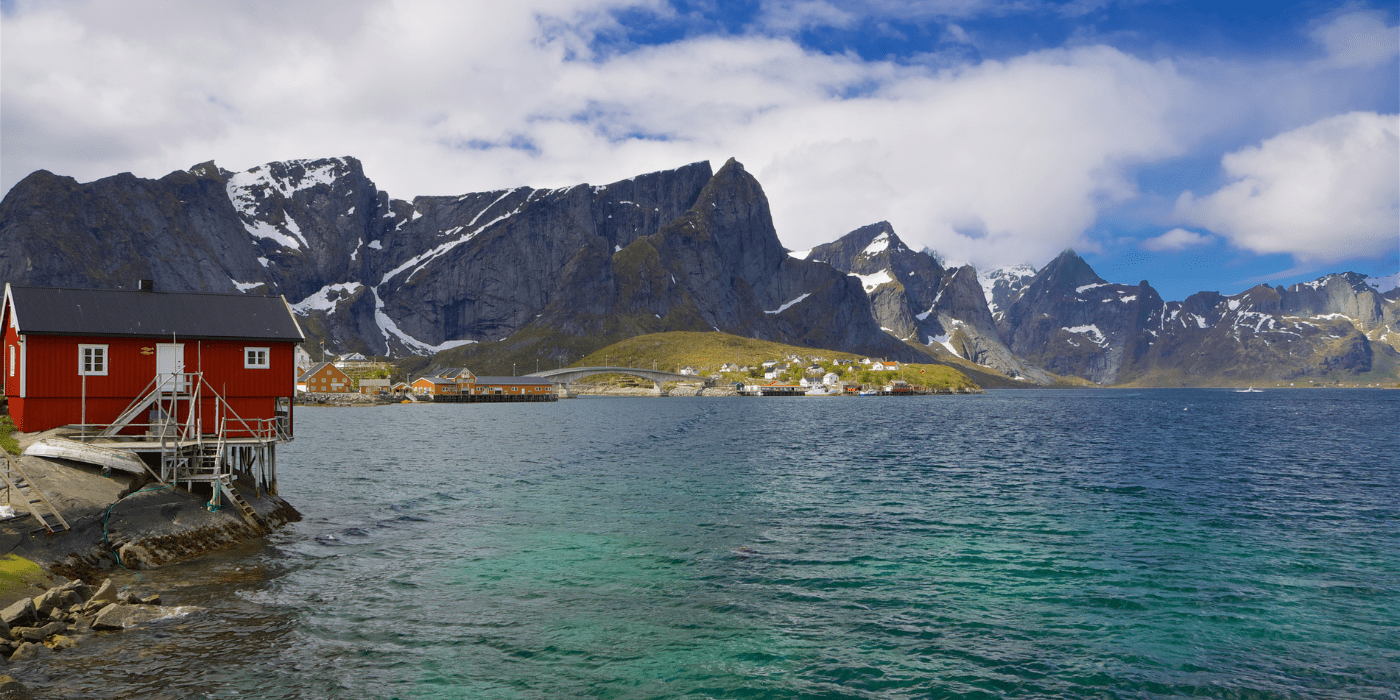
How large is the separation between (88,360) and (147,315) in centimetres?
333

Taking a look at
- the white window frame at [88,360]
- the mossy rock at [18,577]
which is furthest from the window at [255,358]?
the mossy rock at [18,577]

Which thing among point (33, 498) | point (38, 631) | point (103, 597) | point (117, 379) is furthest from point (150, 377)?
point (38, 631)

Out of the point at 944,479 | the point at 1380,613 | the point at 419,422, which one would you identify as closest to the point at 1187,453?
the point at 944,479

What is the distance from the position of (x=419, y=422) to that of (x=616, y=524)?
106172 millimetres

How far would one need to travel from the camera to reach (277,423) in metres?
40.1

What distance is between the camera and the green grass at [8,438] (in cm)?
3250

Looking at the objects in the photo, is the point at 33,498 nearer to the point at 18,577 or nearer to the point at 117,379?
the point at 18,577

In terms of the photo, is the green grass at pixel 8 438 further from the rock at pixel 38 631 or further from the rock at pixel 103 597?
the rock at pixel 38 631

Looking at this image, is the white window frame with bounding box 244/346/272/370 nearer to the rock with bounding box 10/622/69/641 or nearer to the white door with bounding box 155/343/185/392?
the white door with bounding box 155/343/185/392

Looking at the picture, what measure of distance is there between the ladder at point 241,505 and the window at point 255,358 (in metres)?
6.25

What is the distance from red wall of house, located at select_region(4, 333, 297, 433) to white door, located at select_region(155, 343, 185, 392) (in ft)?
0.80

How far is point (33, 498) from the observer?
91.6ft

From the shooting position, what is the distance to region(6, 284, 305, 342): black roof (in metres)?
35.6

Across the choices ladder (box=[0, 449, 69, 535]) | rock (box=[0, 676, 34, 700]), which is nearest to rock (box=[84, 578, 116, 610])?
rock (box=[0, 676, 34, 700])
